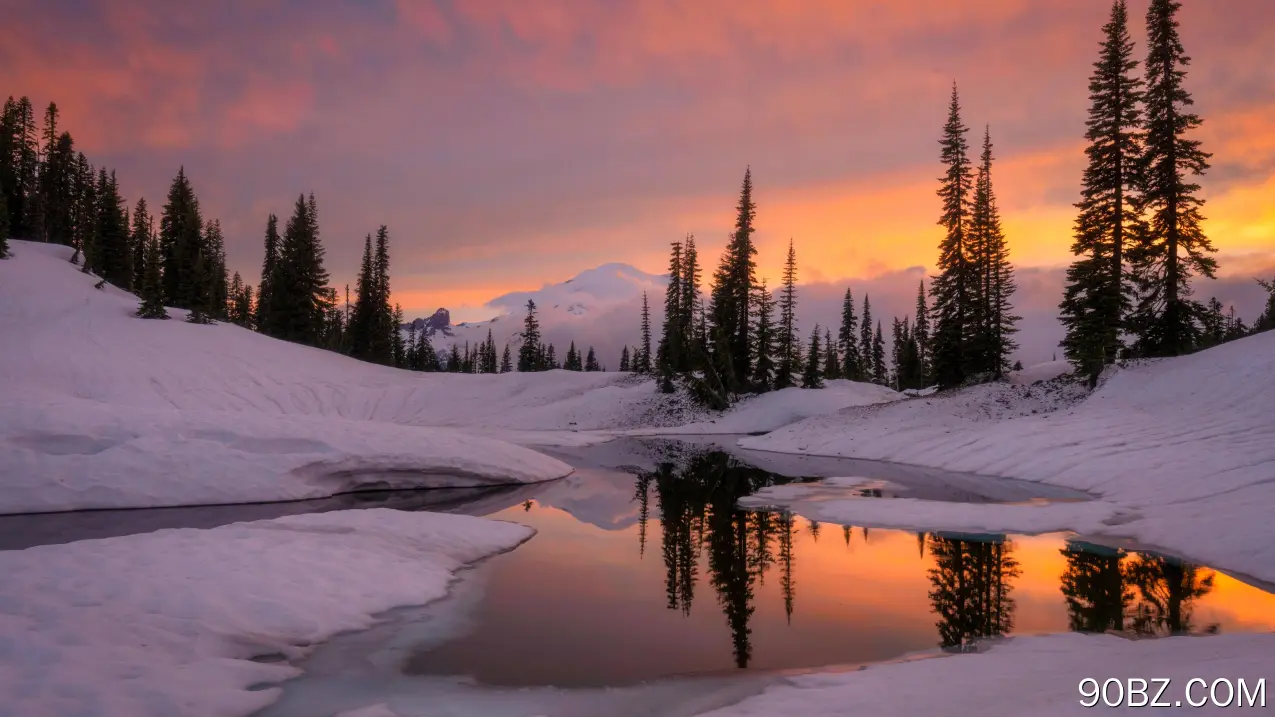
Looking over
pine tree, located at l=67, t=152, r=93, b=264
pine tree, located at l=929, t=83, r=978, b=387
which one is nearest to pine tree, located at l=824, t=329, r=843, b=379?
pine tree, located at l=929, t=83, r=978, b=387

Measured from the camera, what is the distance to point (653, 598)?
1034cm

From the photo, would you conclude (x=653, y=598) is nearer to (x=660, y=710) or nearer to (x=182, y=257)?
(x=660, y=710)

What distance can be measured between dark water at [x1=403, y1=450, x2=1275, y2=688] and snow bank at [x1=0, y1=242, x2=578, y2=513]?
7098mm

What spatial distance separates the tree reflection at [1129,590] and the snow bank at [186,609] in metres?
9.85

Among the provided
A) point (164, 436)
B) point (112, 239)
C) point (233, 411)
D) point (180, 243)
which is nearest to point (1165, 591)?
point (164, 436)

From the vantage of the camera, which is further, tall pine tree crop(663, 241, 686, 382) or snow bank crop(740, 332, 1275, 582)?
tall pine tree crop(663, 241, 686, 382)

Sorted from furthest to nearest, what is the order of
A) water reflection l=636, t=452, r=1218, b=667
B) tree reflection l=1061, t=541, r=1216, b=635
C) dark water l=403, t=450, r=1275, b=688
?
1. water reflection l=636, t=452, r=1218, b=667
2. tree reflection l=1061, t=541, r=1216, b=635
3. dark water l=403, t=450, r=1275, b=688

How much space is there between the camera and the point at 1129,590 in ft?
34.6

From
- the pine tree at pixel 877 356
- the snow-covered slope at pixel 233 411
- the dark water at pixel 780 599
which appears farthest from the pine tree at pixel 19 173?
the pine tree at pixel 877 356

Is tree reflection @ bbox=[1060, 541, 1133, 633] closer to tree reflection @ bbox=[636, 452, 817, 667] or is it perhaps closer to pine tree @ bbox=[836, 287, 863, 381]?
tree reflection @ bbox=[636, 452, 817, 667]

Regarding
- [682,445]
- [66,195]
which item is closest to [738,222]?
[682,445]

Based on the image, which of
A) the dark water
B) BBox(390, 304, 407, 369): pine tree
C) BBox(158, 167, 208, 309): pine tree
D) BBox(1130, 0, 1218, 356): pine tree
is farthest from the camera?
BBox(390, 304, 407, 369): pine tree

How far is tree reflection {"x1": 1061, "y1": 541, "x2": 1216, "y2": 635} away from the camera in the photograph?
8.94 m

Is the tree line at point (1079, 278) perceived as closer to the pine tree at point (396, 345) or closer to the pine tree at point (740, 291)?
the pine tree at point (740, 291)
